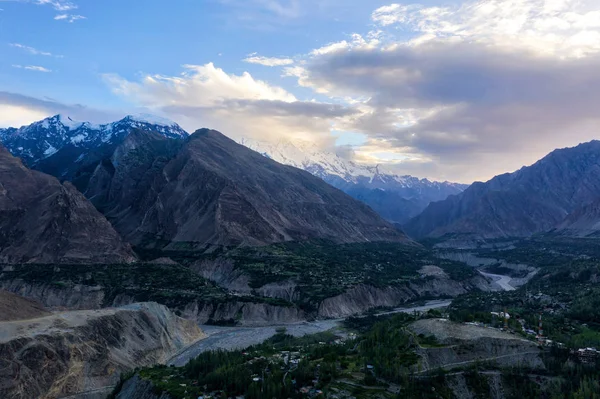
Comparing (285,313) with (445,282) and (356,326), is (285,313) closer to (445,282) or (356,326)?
(356,326)

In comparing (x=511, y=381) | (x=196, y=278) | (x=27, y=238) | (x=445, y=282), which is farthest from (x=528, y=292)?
(x=27, y=238)

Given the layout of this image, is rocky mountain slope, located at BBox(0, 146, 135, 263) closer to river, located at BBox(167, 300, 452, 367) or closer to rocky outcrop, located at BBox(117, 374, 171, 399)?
river, located at BBox(167, 300, 452, 367)

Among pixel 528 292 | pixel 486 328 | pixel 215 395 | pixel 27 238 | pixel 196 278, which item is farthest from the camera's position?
pixel 27 238

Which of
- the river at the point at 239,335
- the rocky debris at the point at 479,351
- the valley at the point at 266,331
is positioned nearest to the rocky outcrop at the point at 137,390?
the valley at the point at 266,331

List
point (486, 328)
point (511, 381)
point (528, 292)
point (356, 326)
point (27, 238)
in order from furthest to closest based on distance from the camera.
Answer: point (27, 238)
point (528, 292)
point (356, 326)
point (486, 328)
point (511, 381)

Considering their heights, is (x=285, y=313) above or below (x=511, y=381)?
below

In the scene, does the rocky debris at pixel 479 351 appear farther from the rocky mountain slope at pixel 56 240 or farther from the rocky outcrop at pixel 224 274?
the rocky mountain slope at pixel 56 240

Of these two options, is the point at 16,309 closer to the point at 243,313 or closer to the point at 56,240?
the point at 243,313
